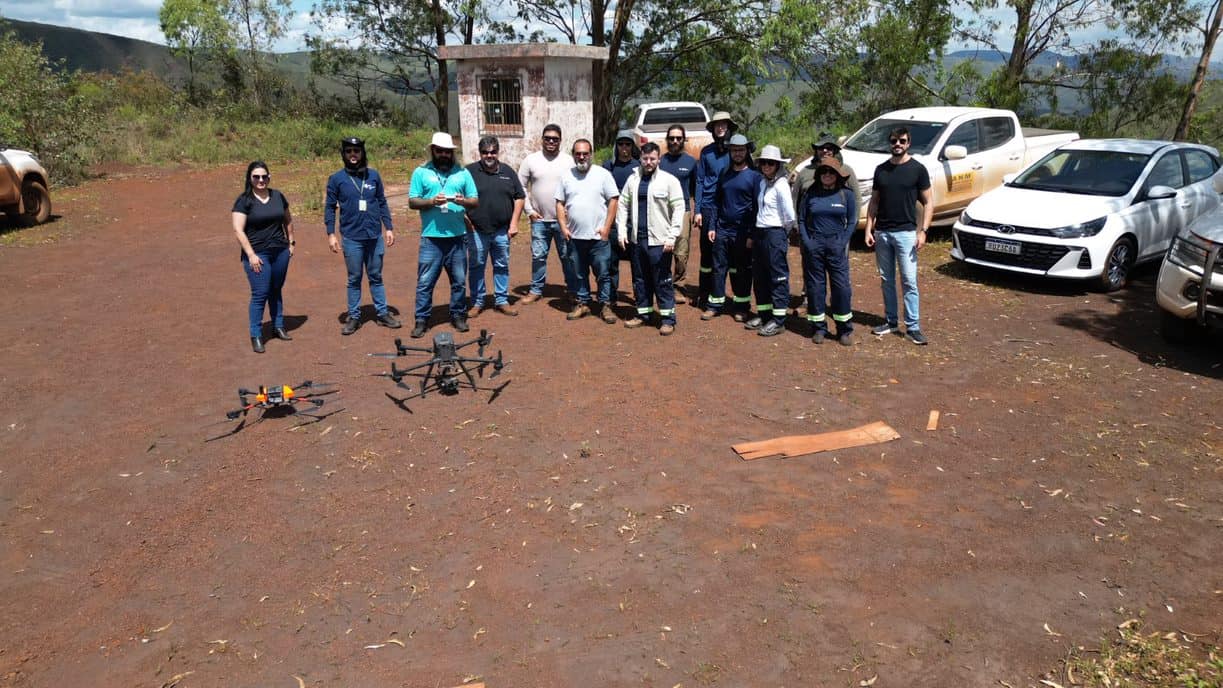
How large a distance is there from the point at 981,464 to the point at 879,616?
6.03 feet

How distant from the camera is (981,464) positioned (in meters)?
4.98

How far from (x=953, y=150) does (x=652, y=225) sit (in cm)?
526

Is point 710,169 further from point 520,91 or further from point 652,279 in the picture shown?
point 520,91

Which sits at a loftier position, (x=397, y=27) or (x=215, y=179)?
(x=397, y=27)

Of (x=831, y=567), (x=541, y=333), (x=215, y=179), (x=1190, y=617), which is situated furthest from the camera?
(x=215, y=179)

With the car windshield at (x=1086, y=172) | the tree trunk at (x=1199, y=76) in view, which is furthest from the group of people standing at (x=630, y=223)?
the tree trunk at (x=1199, y=76)

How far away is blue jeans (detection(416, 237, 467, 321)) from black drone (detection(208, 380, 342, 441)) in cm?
149

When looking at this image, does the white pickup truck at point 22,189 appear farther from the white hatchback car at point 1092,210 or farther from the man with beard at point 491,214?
the white hatchback car at point 1092,210

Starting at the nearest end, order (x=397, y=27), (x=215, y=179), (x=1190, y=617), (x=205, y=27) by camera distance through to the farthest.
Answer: (x=1190, y=617), (x=215, y=179), (x=397, y=27), (x=205, y=27)

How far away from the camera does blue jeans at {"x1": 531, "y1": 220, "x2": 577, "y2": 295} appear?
8.04 meters

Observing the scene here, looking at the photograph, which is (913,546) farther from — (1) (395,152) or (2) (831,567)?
(1) (395,152)

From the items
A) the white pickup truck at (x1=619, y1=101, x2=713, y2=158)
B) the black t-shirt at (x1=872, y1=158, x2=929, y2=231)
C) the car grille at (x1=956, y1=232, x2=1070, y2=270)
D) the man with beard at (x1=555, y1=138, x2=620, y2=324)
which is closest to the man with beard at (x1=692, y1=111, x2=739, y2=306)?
the man with beard at (x1=555, y1=138, x2=620, y2=324)

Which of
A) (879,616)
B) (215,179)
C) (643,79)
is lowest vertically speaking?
(879,616)

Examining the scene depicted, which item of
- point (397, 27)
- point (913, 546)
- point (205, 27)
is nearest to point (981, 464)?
point (913, 546)
